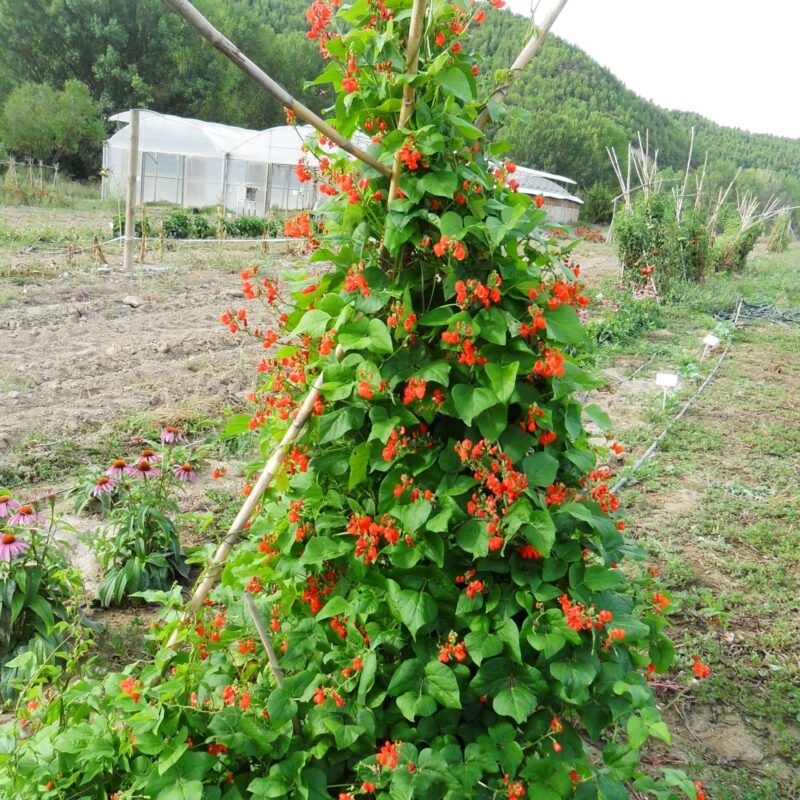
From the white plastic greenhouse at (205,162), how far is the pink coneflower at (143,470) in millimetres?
19666

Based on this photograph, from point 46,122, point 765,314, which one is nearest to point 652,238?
point 765,314

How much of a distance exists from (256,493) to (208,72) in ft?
139

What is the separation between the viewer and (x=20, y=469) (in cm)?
417

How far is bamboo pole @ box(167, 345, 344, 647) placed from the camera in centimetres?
183

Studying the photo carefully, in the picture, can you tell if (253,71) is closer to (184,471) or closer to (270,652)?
(270,652)

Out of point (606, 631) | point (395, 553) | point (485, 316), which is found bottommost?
point (606, 631)

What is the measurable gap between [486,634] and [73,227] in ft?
46.4

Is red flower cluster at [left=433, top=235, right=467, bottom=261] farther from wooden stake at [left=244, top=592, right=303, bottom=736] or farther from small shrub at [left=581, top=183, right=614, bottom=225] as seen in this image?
small shrub at [left=581, top=183, right=614, bottom=225]

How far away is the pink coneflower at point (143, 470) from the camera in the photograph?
324 cm

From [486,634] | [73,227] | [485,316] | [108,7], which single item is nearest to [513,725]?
[486,634]

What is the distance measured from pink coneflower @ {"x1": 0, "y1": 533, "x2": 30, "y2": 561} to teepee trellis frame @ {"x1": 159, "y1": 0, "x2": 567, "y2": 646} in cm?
91

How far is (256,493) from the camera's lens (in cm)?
190

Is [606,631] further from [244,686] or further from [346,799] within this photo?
[244,686]

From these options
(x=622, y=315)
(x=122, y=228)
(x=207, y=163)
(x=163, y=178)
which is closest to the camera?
(x=622, y=315)
